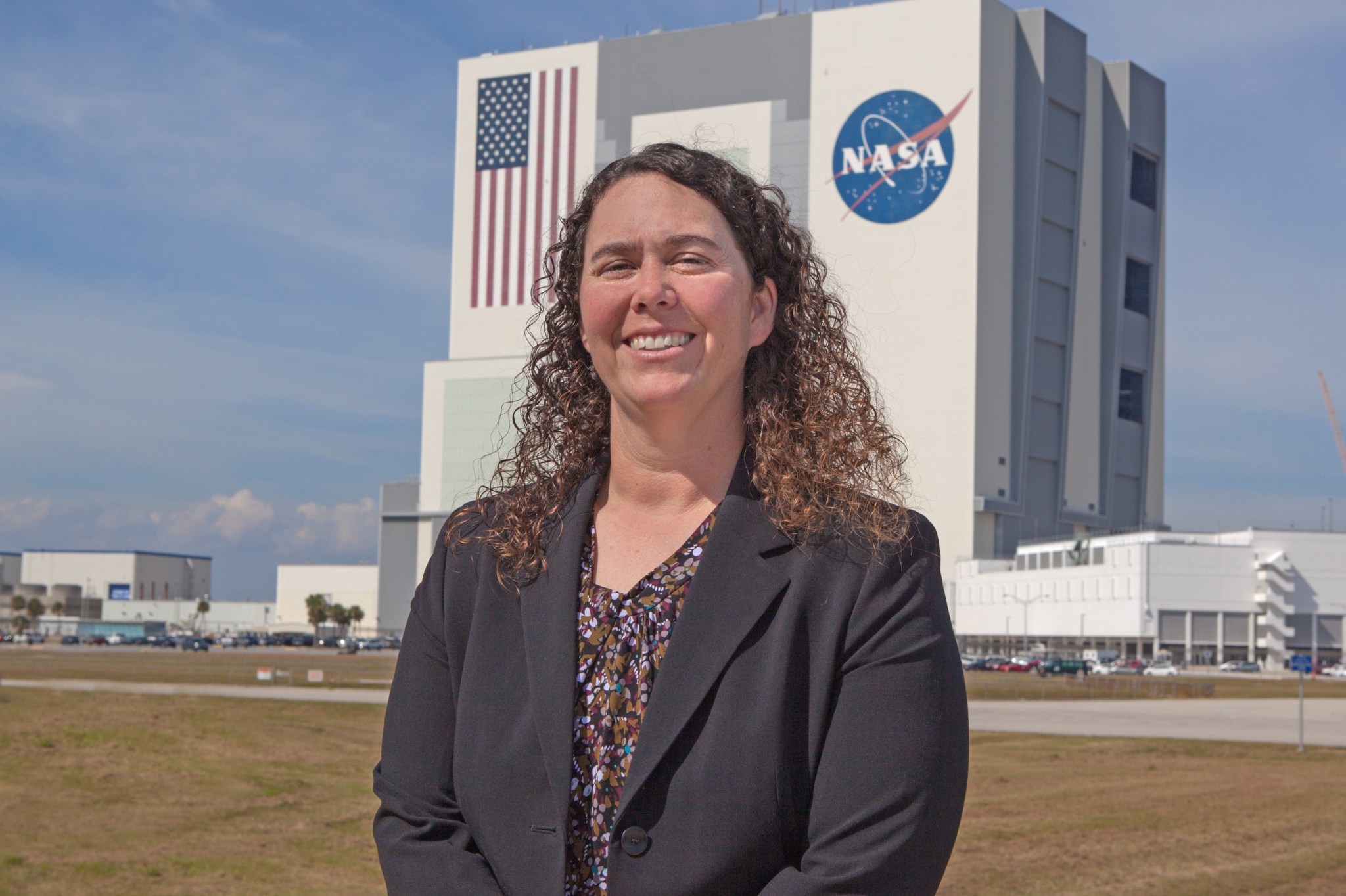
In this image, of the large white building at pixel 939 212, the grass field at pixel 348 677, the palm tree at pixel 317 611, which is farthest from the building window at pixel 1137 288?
the palm tree at pixel 317 611

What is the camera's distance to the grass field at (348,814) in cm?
1141

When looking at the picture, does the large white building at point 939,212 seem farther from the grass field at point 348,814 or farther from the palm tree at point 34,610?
the grass field at point 348,814

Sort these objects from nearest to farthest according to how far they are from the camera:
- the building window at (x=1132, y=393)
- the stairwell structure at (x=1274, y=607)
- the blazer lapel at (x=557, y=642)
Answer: the blazer lapel at (x=557, y=642)
the stairwell structure at (x=1274, y=607)
the building window at (x=1132, y=393)

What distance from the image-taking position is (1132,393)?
3883 inches

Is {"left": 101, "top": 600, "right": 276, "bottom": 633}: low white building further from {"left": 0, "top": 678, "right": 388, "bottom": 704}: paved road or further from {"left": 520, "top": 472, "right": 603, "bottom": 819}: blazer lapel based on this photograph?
{"left": 520, "top": 472, "right": 603, "bottom": 819}: blazer lapel

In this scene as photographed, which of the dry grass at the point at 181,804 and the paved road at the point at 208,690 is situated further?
the paved road at the point at 208,690

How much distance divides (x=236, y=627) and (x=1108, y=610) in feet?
361

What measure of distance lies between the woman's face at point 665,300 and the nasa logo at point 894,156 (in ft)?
288

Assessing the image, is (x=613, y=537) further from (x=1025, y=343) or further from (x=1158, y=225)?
(x=1158, y=225)

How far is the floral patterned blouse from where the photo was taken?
2.60m

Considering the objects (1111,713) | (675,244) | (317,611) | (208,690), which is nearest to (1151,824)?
(675,244)

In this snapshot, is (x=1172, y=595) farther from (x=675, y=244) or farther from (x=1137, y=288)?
(x=675, y=244)

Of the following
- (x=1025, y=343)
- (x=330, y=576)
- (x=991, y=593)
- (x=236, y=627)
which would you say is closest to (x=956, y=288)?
(x=1025, y=343)

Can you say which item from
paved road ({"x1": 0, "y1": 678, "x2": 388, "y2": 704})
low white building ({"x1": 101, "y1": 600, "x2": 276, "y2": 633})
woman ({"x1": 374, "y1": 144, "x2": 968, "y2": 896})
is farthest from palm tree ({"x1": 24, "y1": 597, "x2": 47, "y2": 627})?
woman ({"x1": 374, "y1": 144, "x2": 968, "y2": 896})
